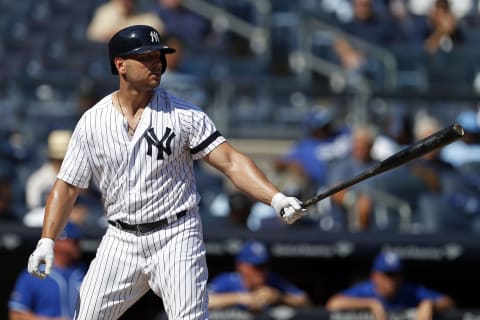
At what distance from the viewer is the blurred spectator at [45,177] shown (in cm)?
913

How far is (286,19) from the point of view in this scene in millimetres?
→ 11281

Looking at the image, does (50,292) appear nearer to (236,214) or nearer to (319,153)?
(236,214)

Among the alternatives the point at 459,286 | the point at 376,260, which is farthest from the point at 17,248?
the point at 459,286

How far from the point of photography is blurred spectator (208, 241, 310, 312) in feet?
25.5

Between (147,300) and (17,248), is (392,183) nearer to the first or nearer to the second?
(147,300)

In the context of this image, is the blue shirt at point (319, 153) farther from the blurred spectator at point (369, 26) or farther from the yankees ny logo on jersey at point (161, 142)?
the yankees ny logo on jersey at point (161, 142)

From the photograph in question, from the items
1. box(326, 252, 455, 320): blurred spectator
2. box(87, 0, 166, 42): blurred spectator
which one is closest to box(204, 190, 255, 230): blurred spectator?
box(326, 252, 455, 320): blurred spectator

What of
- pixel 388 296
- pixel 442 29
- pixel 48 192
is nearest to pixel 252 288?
pixel 388 296

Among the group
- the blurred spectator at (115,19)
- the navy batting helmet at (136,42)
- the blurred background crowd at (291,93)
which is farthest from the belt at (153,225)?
the blurred spectator at (115,19)

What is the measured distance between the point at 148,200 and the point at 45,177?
4.29 meters

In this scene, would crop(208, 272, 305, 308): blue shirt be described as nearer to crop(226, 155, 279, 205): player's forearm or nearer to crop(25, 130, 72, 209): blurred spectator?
crop(25, 130, 72, 209): blurred spectator

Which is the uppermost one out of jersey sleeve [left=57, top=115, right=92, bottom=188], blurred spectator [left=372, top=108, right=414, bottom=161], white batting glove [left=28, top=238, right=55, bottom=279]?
blurred spectator [left=372, top=108, right=414, bottom=161]

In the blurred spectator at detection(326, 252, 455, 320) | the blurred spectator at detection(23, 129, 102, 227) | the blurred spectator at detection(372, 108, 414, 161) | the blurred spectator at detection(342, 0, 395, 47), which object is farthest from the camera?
the blurred spectator at detection(342, 0, 395, 47)

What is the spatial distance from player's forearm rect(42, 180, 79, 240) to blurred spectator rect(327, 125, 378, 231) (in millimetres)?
3886
